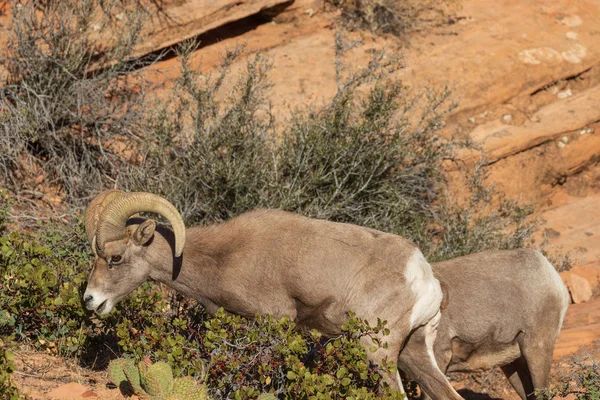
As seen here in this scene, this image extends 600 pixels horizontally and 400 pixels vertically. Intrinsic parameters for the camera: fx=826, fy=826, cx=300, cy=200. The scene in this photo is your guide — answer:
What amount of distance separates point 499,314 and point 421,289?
3.72ft

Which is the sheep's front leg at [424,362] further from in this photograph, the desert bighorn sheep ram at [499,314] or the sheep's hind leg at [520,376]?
the sheep's hind leg at [520,376]

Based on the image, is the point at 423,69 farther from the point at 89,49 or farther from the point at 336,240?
the point at 336,240

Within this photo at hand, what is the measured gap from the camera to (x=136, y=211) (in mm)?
5797

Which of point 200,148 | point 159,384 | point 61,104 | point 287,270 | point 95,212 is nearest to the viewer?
point 159,384

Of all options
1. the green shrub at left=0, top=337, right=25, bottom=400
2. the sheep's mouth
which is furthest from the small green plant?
the sheep's mouth

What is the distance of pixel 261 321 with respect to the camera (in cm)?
547

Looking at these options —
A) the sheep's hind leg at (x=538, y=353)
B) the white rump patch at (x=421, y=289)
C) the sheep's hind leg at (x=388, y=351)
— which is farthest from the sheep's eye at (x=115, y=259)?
the sheep's hind leg at (x=538, y=353)

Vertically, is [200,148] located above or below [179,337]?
below

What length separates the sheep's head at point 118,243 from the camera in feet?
18.9

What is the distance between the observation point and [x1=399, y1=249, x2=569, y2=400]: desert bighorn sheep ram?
21.7 ft

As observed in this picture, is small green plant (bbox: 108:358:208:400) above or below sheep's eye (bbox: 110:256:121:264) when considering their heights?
below

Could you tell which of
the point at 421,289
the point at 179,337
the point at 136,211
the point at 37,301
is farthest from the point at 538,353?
the point at 37,301

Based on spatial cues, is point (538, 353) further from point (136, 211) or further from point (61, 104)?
point (61, 104)

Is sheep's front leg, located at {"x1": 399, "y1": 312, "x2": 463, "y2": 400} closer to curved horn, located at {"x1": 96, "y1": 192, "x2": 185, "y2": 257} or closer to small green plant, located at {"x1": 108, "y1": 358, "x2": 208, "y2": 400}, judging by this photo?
small green plant, located at {"x1": 108, "y1": 358, "x2": 208, "y2": 400}
